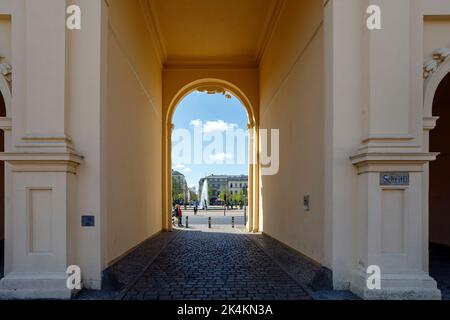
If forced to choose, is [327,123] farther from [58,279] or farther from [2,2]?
[2,2]

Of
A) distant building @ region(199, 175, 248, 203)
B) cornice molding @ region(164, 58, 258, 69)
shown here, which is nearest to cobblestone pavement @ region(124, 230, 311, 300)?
cornice molding @ region(164, 58, 258, 69)

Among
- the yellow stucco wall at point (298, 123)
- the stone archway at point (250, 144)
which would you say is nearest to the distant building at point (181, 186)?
the stone archway at point (250, 144)

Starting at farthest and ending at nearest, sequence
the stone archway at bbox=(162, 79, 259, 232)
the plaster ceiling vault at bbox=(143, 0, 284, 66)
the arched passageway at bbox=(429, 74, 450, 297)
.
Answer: the stone archway at bbox=(162, 79, 259, 232) < the plaster ceiling vault at bbox=(143, 0, 284, 66) < the arched passageway at bbox=(429, 74, 450, 297)

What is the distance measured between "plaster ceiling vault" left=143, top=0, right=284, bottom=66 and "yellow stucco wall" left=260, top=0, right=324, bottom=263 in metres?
0.94

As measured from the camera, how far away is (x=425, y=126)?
6.52 m

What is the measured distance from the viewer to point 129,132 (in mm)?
9695

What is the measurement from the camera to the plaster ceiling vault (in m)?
12.2

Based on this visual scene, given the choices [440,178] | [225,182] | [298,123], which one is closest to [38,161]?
[298,123]

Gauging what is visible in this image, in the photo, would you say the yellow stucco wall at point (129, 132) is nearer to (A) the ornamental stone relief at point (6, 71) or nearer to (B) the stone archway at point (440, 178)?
(A) the ornamental stone relief at point (6, 71)

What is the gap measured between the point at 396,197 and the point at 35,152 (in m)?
5.71

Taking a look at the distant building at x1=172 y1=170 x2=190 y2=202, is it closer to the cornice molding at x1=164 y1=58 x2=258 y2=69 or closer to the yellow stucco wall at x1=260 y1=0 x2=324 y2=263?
the cornice molding at x1=164 y1=58 x2=258 y2=69

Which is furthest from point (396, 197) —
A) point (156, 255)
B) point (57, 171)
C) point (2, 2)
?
point (2, 2)

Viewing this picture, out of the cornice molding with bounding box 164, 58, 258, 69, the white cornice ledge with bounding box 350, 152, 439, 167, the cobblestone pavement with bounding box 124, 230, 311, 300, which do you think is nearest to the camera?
the white cornice ledge with bounding box 350, 152, 439, 167

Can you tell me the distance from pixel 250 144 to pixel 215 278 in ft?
35.5
